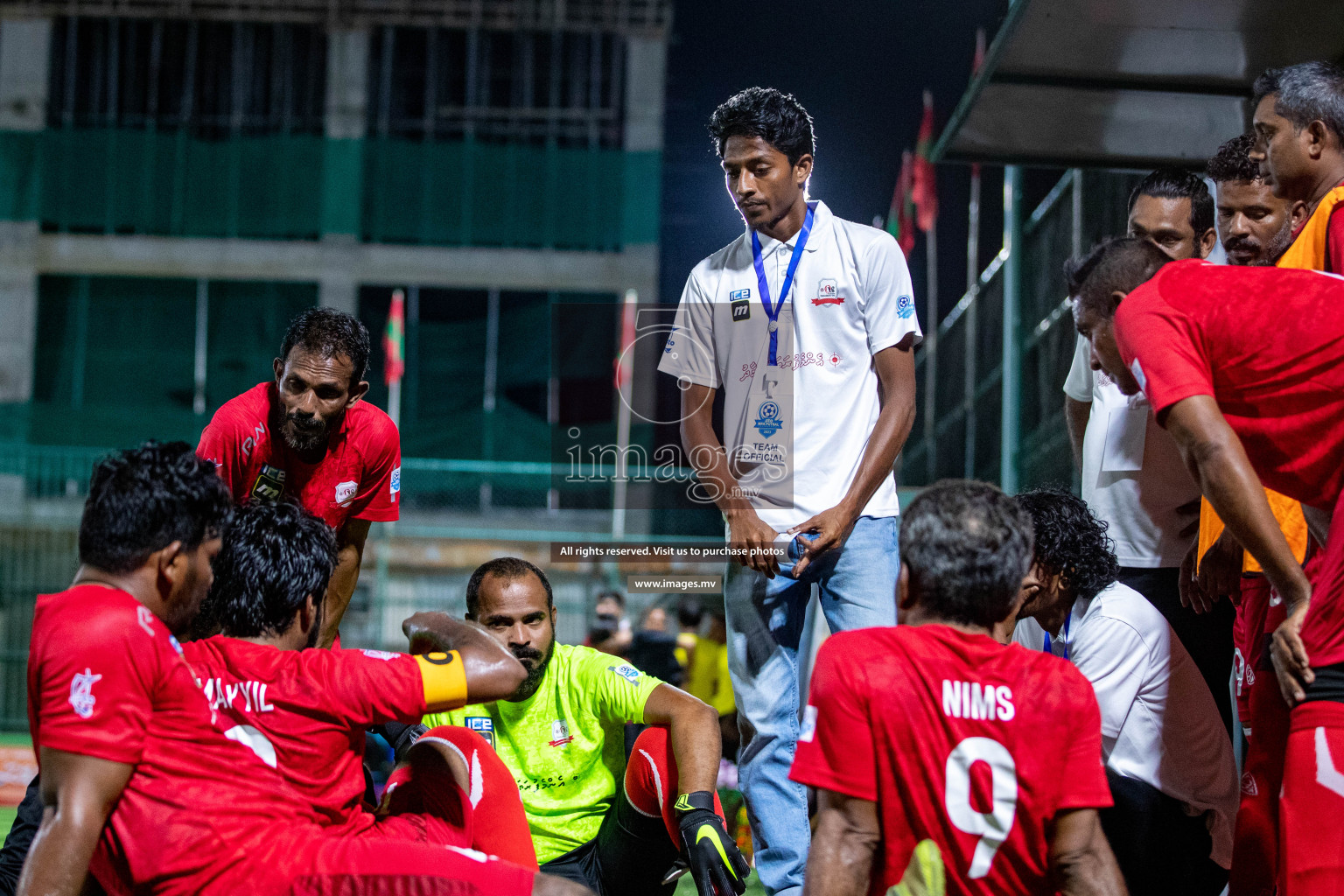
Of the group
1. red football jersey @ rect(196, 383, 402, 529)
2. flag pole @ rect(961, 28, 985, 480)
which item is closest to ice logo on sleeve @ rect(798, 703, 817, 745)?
red football jersey @ rect(196, 383, 402, 529)

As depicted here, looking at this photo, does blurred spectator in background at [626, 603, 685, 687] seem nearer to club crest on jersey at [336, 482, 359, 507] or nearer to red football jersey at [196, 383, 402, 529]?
red football jersey at [196, 383, 402, 529]

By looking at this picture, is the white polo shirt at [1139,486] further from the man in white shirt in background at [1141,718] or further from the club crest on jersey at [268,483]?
the club crest on jersey at [268,483]

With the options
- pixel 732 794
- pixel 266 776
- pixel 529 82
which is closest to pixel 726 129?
pixel 266 776

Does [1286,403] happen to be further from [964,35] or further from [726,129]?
[964,35]

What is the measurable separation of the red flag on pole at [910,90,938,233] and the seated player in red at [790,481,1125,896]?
14.5 m

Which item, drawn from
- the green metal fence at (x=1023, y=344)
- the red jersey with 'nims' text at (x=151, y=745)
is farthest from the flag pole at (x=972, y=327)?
the red jersey with 'nims' text at (x=151, y=745)

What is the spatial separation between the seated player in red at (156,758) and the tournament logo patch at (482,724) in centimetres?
141

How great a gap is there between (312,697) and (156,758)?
37cm

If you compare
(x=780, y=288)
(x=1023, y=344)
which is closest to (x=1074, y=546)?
(x=780, y=288)

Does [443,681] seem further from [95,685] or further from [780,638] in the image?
[780,638]

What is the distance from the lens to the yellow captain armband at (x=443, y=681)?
2.92 meters

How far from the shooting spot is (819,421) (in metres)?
4.12

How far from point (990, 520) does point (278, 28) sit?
26079 millimetres

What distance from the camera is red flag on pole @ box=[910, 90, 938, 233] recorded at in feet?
53.5
